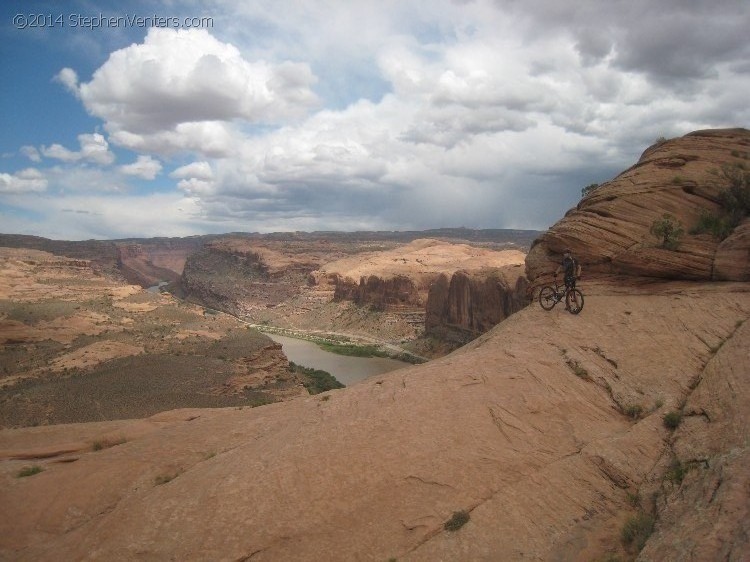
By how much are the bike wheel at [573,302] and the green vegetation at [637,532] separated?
898 cm

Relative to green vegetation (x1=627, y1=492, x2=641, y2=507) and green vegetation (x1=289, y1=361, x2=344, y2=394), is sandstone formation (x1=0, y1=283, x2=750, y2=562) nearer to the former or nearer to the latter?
green vegetation (x1=627, y1=492, x2=641, y2=507)

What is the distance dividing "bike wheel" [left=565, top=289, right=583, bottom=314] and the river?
44.1m

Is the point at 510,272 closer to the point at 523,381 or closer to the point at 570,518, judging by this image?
the point at 523,381

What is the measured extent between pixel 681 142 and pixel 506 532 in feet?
66.0

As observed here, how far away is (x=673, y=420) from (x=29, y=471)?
16019 mm

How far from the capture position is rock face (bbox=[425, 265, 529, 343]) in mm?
54844

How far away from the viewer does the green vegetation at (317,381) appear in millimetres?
49903

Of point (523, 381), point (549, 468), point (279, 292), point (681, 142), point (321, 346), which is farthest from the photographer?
point (279, 292)

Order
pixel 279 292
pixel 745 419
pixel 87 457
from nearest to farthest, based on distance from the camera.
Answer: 1. pixel 745 419
2. pixel 87 457
3. pixel 279 292

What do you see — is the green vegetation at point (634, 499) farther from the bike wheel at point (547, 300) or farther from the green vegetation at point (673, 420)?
the bike wheel at point (547, 300)

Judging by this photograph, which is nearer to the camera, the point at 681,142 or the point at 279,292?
the point at 681,142

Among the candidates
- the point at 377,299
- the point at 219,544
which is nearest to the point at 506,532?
the point at 219,544

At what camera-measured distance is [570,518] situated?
28.1 feet

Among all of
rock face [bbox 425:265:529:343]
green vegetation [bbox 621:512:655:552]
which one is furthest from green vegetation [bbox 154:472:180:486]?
rock face [bbox 425:265:529:343]
